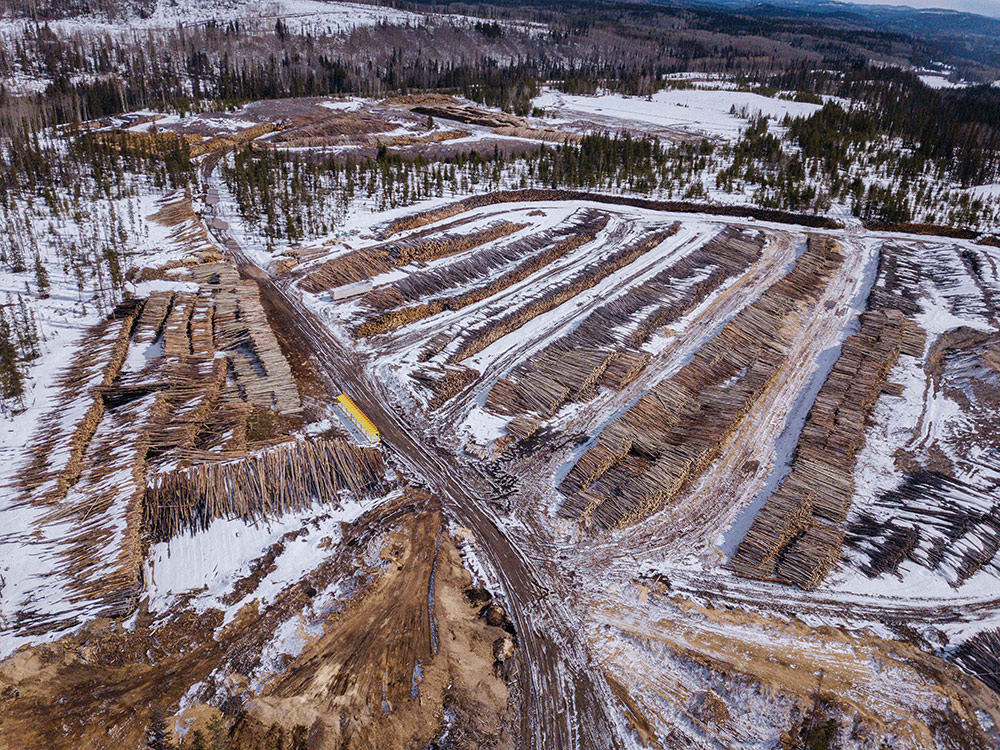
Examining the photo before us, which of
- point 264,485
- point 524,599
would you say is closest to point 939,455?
point 524,599

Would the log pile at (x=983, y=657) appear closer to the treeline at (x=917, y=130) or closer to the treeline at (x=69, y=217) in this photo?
the treeline at (x=69, y=217)

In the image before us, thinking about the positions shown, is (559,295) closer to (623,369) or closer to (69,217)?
(623,369)

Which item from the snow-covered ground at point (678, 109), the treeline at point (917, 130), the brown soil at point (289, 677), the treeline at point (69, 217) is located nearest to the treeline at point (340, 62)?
the snow-covered ground at point (678, 109)

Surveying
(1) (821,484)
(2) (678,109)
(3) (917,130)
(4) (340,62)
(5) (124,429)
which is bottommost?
(1) (821,484)

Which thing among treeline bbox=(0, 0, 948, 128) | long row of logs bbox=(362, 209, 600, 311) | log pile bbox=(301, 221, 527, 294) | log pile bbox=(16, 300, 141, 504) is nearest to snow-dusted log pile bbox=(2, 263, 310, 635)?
log pile bbox=(16, 300, 141, 504)

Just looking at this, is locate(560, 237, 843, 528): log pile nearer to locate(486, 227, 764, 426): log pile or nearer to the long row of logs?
locate(486, 227, 764, 426): log pile

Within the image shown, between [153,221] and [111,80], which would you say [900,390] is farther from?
[111,80]

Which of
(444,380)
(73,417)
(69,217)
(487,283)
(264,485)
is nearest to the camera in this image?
(264,485)

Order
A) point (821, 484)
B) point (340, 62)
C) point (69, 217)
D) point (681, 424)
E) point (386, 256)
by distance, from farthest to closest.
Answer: point (340, 62), point (69, 217), point (386, 256), point (681, 424), point (821, 484)
